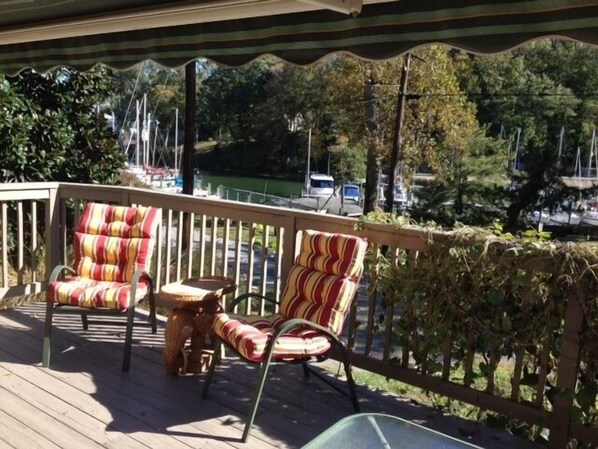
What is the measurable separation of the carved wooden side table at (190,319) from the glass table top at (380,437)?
1.64 meters

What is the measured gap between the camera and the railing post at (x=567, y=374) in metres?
2.55

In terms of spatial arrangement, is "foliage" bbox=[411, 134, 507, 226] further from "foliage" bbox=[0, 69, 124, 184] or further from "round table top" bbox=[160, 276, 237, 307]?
Answer: "round table top" bbox=[160, 276, 237, 307]

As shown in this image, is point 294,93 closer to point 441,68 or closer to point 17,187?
point 441,68

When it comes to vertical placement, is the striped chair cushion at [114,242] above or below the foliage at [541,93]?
below

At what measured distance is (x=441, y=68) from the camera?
14.3 m

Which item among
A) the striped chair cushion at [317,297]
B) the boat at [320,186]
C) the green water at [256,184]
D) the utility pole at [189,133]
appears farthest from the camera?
the green water at [256,184]

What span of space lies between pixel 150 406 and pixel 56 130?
13.7 ft

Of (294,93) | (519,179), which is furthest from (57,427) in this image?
(294,93)

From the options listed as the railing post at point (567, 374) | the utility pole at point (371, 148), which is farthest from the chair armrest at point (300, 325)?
the utility pole at point (371, 148)

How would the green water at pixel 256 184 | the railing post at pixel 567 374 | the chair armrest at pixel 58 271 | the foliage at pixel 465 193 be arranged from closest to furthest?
the railing post at pixel 567 374
the chair armrest at pixel 58 271
the foliage at pixel 465 193
the green water at pixel 256 184

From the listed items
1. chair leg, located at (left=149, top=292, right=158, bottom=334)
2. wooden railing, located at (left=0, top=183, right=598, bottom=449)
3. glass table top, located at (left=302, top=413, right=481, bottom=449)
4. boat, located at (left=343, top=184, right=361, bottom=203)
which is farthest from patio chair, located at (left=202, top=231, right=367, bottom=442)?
boat, located at (left=343, top=184, right=361, bottom=203)

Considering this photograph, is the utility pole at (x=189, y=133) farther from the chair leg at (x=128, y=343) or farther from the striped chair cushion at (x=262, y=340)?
the striped chair cushion at (x=262, y=340)

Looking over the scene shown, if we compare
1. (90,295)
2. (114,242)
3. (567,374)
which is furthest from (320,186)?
(567,374)

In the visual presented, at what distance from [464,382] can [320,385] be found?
0.84 metres
